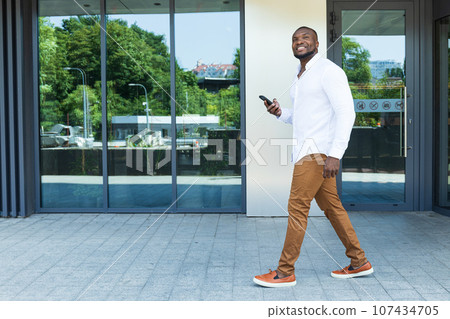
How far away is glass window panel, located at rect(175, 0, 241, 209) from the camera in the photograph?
650cm

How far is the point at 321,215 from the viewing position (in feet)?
20.7

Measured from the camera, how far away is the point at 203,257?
4.48m

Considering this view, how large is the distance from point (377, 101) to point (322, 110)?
320 cm

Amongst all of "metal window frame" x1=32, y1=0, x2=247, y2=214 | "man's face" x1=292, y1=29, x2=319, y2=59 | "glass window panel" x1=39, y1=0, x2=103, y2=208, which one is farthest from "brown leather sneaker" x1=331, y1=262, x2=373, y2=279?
"glass window panel" x1=39, y1=0, x2=103, y2=208

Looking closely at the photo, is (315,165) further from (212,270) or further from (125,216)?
(125,216)

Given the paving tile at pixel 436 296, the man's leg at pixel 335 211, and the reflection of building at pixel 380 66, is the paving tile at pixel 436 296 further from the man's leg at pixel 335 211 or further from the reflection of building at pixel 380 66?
the reflection of building at pixel 380 66

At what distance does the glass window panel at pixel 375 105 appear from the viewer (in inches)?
253

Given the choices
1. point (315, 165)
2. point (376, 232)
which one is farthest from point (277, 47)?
point (315, 165)

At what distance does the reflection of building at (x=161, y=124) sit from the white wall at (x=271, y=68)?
26.2 inches

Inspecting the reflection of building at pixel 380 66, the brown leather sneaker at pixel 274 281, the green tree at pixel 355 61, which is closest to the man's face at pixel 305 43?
the brown leather sneaker at pixel 274 281
